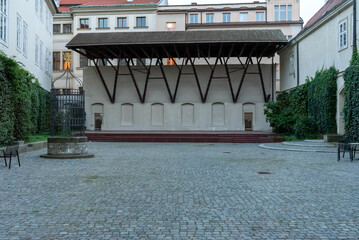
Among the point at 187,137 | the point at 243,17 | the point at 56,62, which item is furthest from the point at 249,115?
the point at 56,62

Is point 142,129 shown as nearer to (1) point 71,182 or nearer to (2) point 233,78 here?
(2) point 233,78

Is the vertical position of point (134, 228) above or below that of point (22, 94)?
below

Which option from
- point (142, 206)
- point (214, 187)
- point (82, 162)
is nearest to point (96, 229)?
point (142, 206)

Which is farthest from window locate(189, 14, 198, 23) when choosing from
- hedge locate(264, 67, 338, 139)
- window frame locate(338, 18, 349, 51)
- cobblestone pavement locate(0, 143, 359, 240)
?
cobblestone pavement locate(0, 143, 359, 240)

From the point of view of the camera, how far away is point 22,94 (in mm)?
16125

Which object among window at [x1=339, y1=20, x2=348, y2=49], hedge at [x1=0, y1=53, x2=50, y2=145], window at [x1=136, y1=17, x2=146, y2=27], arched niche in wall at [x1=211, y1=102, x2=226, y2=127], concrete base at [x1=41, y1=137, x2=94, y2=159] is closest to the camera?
concrete base at [x1=41, y1=137, x2=94, y2=159]

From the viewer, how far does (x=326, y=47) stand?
20.3 meters

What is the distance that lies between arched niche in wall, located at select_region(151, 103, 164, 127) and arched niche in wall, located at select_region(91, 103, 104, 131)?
4566mm

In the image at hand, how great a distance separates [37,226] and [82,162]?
722 centimetres

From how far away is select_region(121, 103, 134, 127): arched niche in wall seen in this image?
99.6 ft

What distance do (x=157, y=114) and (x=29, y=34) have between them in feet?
38.2

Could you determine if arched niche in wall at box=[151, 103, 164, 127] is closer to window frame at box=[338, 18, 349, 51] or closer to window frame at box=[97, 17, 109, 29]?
window frame at box=[338, 18, 349, 51]

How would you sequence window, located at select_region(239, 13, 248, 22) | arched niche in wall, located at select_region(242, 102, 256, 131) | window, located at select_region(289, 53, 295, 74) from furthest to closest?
window, located at select_region(239, 13, 248, 22), arched niche in wall, located at select_region(242, 102, 256, 131), window, located at select_region(289, 53, 295, 74)

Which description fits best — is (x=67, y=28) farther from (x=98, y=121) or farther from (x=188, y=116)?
(x=188, y=116)
